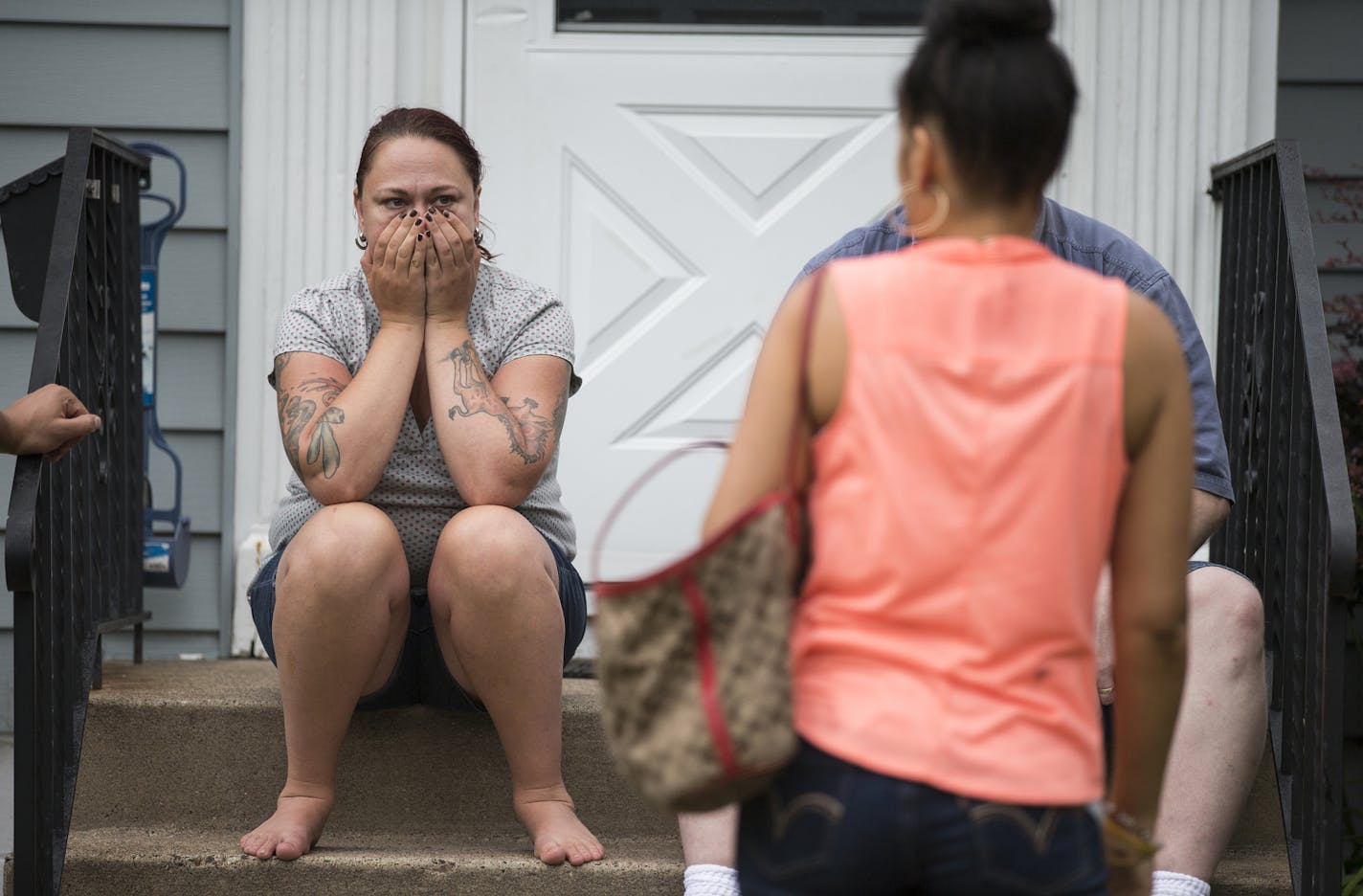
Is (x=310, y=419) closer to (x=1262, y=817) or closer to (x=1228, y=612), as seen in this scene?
(x=1228, y=612)

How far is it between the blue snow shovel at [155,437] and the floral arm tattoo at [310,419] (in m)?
0.91

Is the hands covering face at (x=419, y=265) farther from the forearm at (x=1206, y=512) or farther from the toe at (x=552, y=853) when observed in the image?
the forearm at (x=1206, y=512)

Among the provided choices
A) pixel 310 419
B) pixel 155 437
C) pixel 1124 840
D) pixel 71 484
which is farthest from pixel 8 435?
pixel 1124 840

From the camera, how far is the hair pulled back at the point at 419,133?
8.18 ft

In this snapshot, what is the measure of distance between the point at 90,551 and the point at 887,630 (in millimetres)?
2008

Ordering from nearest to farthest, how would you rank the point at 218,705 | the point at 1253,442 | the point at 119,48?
the point at 218,705
the point at 1253,442
the point at 119,48

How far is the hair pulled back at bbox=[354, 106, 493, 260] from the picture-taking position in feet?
8.18

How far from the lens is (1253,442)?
287 cm

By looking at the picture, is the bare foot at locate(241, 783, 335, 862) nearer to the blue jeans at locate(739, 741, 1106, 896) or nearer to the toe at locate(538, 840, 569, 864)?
the toe at locate(538, 840, 569, 864)

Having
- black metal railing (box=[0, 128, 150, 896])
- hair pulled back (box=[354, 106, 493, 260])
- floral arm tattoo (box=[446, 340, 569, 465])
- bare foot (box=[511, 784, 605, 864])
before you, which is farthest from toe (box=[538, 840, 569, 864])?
hair pulled back (box=[354, 106, 493, 260])

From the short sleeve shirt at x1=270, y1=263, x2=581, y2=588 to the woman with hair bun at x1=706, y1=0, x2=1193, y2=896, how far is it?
1347 mm

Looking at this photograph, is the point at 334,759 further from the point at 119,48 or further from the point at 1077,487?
the point at 119,48

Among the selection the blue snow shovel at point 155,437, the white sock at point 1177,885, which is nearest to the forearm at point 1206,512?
the white sock at point 1177,885

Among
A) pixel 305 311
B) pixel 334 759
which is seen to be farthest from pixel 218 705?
pixel 305 311
